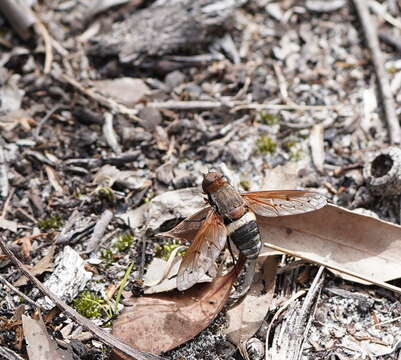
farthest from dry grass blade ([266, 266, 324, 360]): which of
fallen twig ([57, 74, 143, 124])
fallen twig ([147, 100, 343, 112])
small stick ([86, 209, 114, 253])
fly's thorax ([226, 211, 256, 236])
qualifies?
fallen twig ([57, 74, 143, 124])

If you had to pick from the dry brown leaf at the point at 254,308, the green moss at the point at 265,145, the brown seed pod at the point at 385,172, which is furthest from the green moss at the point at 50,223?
the brown seed pod at the point at 385,172

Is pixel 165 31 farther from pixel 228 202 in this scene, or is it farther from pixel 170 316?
pixel 170 316

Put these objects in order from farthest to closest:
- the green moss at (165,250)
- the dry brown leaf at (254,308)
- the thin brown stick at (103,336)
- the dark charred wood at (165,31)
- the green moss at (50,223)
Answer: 1. the dark charred wood at (165,31)
2. the green moss at (50,223)
3. the green moss at (165,250)
4. the dry brown leaf at (254,308)
5. the thin brown stick at (103,336)

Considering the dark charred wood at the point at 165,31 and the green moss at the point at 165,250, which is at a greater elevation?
the dark charred wood at the point at 165,31

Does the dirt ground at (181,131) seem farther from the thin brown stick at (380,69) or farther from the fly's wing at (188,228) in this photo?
the fly's wing at (188,228)

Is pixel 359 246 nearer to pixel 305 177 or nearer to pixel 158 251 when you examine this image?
pixel 305 177

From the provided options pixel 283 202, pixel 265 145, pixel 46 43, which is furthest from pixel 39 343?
pixel 46 43

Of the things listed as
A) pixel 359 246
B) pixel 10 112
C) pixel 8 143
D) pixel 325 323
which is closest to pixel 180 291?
pixel 325 323

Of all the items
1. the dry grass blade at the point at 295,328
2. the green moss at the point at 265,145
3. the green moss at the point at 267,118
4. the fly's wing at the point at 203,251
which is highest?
the fly's wing at the point at 203,251
